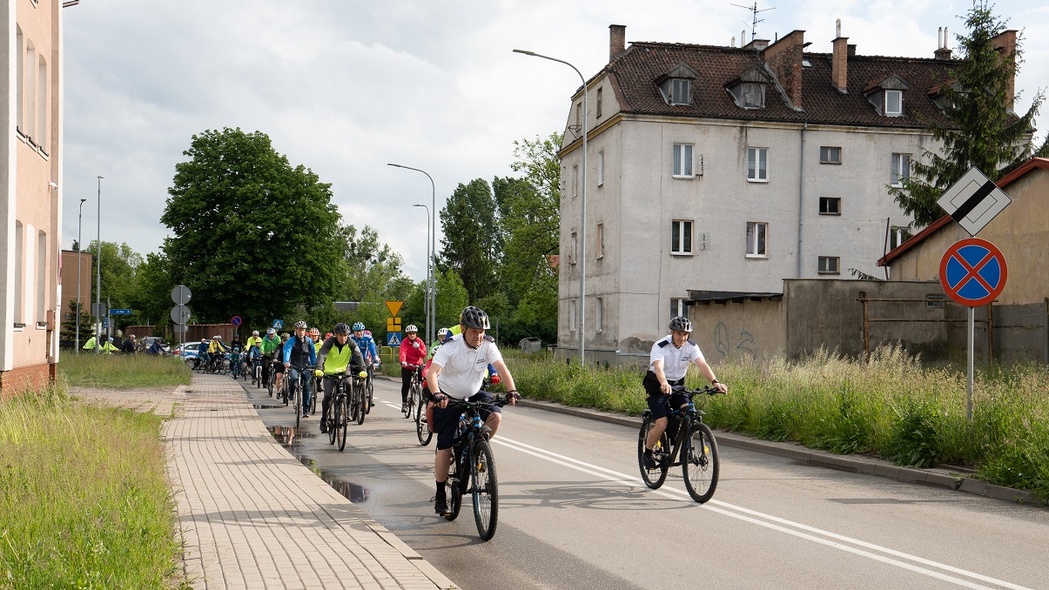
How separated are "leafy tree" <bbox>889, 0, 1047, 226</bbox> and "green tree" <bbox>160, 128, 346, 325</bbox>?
3159cm

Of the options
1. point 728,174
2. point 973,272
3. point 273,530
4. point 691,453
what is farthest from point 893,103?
point 273,530

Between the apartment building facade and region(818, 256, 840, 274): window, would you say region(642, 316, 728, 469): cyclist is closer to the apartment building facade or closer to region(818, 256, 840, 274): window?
the apartment building facade

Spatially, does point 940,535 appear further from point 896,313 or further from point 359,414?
point 896,313

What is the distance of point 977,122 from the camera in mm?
37406

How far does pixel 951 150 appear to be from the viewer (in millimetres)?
38188

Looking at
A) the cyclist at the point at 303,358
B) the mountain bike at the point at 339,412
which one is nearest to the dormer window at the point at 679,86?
the cyclist at the point at 303,358

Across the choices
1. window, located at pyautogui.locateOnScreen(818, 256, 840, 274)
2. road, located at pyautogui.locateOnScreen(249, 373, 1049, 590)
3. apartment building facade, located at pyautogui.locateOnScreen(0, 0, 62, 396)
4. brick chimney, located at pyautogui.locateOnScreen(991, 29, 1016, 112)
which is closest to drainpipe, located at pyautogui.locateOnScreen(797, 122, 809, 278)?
window, located at pyautogui.locateOnScreen(818, 256, 840, 274)

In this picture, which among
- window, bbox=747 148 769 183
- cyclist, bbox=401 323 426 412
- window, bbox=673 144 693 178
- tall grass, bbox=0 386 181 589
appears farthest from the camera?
window, bbox=747 148 769 183

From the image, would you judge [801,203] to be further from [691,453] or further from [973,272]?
[691,453]

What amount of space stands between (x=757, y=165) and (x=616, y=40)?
8.46 meters

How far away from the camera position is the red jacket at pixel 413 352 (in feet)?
60.5

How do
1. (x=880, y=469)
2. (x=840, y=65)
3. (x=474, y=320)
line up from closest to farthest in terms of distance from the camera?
(x=474, y=320) < (x=880, y=469) < (x=840, y=65)

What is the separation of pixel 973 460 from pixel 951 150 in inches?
1140

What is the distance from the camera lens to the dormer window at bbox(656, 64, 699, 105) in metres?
42.8
